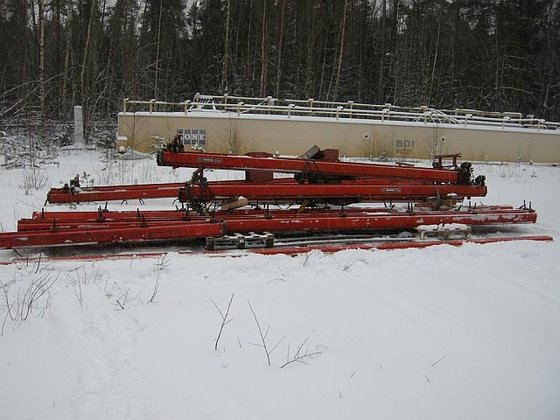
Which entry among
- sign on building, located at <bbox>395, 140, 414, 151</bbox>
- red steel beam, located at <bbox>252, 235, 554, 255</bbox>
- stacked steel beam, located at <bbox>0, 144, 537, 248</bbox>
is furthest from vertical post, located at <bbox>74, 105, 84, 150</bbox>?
red steel beam, located at <bbox>252, 235, 554, 255</bbox>

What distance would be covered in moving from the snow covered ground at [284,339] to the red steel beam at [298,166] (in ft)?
6.24

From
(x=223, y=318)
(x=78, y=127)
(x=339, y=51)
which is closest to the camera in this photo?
(x=223, y=318)

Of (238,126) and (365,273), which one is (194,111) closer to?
(238,126)

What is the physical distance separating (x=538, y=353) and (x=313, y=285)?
195cm

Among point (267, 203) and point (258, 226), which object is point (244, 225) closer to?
point (258, 226)

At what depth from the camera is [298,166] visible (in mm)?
6863

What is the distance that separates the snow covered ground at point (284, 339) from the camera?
2.60m

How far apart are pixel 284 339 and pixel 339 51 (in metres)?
28.7

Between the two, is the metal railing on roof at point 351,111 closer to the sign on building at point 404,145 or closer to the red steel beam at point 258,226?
the sign on building at point 404,145

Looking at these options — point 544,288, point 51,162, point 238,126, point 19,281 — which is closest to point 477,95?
point 238,126

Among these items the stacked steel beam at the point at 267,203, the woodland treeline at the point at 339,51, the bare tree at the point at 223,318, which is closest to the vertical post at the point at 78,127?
the woodland treeline at the point at 339,51

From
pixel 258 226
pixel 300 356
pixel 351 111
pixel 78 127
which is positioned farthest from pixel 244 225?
pixel 78 127

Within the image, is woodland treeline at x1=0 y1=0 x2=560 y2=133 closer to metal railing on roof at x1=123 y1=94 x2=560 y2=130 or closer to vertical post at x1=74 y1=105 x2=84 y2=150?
metal railing on roof at x1=123 y1=94 x2=560 y2=130

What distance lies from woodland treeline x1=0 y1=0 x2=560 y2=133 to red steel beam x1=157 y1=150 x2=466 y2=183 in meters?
21.4
